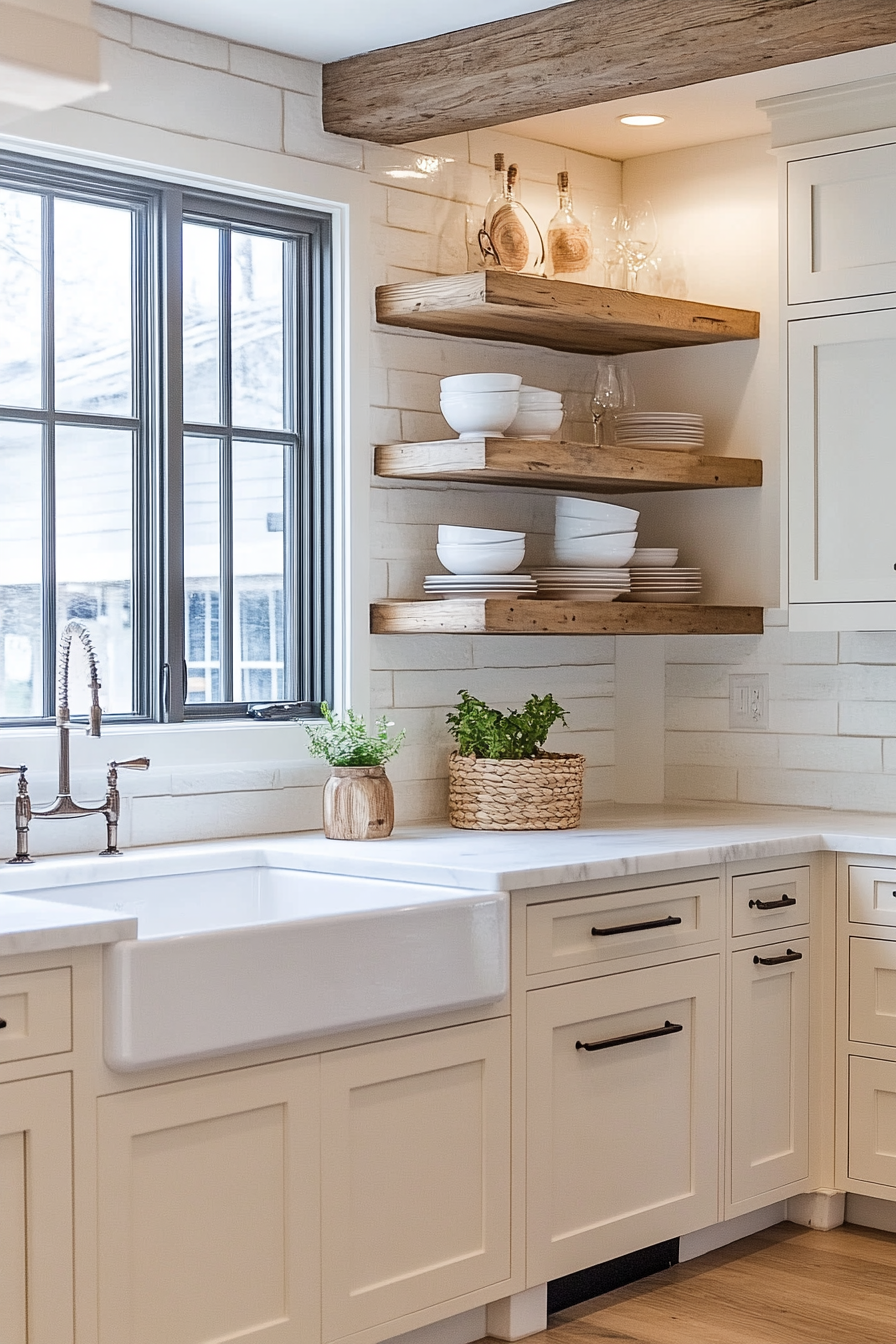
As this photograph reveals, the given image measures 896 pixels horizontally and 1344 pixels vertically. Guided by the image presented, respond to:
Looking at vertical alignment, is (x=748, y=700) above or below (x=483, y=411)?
below

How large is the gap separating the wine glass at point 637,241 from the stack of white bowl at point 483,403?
26.0 inches

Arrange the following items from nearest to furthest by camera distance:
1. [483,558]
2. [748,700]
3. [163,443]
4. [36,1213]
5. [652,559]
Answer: [36,1213], [163,443], [483,558], [652,559], [748,700]

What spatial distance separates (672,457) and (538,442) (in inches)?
17.0

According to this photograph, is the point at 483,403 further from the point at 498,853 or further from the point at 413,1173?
the point at 413,1173

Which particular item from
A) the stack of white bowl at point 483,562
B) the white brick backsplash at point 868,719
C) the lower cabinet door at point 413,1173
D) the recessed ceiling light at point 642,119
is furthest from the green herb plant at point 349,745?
the recessed ceiling light at point 642,119

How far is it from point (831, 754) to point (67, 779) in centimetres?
185

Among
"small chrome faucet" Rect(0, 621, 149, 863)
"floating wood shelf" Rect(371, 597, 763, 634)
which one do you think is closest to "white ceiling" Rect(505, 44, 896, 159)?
"floating wood shelf" Rect(371, 597, 763, 634)

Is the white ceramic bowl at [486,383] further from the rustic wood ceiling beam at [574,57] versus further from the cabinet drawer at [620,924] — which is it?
the cabinet drawer at [620,924]

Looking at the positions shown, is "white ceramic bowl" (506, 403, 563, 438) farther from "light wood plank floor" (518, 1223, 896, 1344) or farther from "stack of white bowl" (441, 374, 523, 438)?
"light wood plank floor" (518, 1223, 896, 1344)

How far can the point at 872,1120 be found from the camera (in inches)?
135

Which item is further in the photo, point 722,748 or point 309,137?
point 722,748

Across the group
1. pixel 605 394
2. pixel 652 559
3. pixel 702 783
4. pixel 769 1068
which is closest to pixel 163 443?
pixel 605 394

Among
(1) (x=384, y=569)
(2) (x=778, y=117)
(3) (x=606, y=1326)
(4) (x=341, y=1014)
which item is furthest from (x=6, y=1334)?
(2) (x=778, y=117)

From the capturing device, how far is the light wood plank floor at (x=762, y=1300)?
9.68ft
